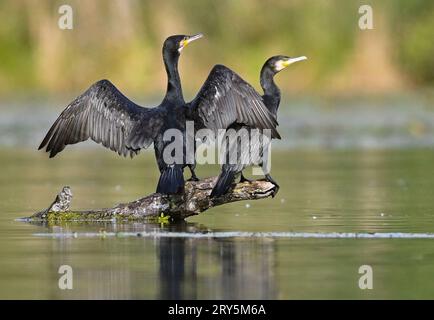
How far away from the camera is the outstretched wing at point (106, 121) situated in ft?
40.7

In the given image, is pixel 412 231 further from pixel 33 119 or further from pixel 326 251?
A: pixel 33 119

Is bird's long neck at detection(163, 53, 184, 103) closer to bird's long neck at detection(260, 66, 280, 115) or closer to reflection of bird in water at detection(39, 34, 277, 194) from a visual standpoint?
reflection of bird in water at detection(39, 34, 277, 194)

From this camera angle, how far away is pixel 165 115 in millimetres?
12281

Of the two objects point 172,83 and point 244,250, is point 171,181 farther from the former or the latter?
point 244,250

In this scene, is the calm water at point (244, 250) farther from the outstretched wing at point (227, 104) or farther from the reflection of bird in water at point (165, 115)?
the outstretched wing at point (227, 104)

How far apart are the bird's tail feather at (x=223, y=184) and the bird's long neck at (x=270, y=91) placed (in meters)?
1.27

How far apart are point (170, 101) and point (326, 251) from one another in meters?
2.81

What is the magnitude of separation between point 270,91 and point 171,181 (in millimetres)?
2021

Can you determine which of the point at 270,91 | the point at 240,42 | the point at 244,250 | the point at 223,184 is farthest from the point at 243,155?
the point at 240,42

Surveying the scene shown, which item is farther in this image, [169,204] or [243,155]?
[169,204]

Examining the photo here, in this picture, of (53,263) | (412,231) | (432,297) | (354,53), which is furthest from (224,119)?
(354,53)

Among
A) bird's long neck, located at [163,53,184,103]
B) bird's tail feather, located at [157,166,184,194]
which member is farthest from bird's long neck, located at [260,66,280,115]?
bird's tail feather, located at [157,166,184,194]

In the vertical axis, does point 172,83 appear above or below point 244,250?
above

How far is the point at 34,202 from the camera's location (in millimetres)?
14586
